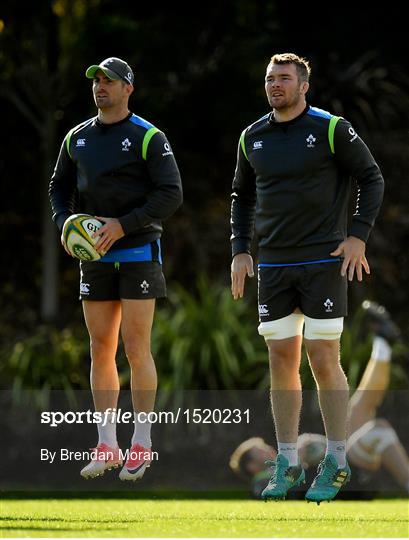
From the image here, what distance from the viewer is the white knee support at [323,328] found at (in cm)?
704

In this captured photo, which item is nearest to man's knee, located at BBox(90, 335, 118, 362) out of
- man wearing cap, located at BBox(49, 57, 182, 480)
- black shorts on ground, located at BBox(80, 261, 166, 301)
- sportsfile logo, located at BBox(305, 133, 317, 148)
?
man wearing cap, located at BBox(49, 57, 182, 480)

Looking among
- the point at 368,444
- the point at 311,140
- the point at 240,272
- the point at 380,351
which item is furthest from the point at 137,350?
the point at 368,444

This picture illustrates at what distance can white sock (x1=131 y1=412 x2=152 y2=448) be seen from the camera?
296 inches

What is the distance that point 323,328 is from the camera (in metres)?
7.04

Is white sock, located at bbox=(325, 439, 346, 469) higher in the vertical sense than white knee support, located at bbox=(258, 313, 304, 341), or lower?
lower

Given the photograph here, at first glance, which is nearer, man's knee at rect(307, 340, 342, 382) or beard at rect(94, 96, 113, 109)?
man's knee at rect(307, 340, 342, 382)

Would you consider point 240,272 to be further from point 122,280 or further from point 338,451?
point 338,451

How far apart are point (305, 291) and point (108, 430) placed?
1533mm

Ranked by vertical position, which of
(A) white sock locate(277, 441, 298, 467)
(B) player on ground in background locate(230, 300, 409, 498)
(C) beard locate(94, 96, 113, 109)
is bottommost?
(B) player on ground in background locate(230, 300, 409, 498)

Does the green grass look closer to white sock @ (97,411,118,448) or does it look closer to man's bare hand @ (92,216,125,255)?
white sock @ (97,411,118,448)

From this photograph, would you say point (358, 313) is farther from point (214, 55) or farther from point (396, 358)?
point (214, 55)

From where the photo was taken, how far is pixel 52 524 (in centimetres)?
707

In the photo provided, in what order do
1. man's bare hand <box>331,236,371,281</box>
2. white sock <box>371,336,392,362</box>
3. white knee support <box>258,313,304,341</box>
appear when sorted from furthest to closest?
white sock <box>371,336,392,362</box> < white knee support <box>258,313,304,341</box> < man's bare hand <box>331,236,371,281</box>

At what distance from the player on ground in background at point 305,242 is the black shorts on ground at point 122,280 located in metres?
0.68
